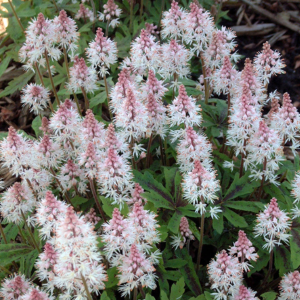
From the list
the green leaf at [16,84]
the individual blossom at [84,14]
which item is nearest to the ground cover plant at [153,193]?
the green leaf at [16,84]

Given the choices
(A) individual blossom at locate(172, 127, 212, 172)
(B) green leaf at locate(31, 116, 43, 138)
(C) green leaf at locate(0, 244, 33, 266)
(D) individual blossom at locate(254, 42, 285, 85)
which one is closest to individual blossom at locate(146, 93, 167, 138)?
(A) individual blossom at locate(172, 127, 212, 172)

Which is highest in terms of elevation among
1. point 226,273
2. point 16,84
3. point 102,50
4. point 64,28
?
point 64,28

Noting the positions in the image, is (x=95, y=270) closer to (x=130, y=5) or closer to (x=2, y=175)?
(x=2, y=175)

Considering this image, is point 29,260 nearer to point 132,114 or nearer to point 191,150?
point 132,114

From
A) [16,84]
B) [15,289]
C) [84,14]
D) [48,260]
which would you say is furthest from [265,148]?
[84,14]

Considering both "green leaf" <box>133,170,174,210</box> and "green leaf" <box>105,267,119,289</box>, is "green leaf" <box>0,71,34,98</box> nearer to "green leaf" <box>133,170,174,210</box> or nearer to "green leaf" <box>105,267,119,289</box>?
"green leaf" <box>133,170,174,210</box>

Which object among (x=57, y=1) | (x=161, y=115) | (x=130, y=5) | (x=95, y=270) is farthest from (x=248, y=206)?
(x=57, y=1)
